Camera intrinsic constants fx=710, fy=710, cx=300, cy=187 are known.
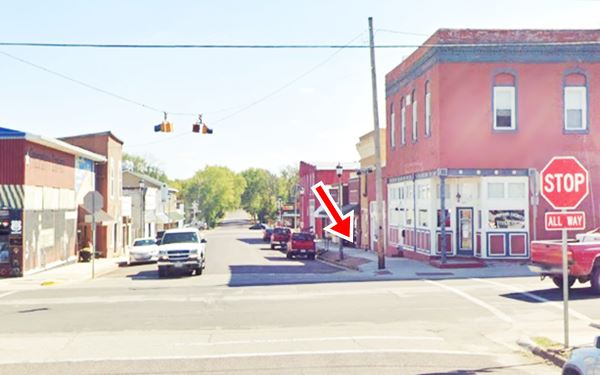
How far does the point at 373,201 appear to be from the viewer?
45.3 meters

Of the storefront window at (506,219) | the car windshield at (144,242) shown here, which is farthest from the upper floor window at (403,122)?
the car windshield at (144,242)

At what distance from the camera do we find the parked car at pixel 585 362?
664 centimetres

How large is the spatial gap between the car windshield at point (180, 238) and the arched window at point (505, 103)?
43.9 ft

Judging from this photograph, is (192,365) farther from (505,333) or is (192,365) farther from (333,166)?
(333,166)

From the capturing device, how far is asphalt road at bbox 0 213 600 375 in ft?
36.3

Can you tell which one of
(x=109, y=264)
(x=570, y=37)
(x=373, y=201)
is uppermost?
(x=570, y=37)

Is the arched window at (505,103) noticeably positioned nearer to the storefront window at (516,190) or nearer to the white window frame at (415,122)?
the storefront window at (516,190)

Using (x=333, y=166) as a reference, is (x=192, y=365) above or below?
below

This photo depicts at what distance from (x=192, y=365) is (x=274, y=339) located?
7.98 ft

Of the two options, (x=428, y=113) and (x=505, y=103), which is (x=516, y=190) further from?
(x=428, y=113)

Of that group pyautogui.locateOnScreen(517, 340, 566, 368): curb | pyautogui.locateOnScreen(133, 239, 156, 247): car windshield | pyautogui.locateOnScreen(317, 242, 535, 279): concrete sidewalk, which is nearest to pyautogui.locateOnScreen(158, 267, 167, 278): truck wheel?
pyautogui.locateOnScreen(317, 242, 535, 279): concrete sidewalk

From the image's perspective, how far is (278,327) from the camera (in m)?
14.6

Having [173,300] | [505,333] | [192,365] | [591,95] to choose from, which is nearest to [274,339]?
[192,365]

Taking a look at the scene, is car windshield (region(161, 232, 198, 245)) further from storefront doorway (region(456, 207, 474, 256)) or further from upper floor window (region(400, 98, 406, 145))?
upper floor window (region(400, 98, 406, 145))
